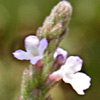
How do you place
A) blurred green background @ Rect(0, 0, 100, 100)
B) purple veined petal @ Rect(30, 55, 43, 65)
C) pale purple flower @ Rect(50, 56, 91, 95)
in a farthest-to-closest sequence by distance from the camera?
blurred green background @ Rect(0, 0, 100, 100) < pale purple flower @ Rect(50, 56, 91, 95) < purple veined petal @ Rect(30, 55, 43, 65)

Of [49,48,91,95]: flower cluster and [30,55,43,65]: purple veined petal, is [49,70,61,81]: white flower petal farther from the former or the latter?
[30,55,43,65]: purple veined petal

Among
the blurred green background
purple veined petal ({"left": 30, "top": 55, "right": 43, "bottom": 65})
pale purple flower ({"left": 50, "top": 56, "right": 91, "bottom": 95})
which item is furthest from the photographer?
the blurred green background

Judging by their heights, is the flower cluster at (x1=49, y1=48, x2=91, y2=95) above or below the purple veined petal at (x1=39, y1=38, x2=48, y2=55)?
below

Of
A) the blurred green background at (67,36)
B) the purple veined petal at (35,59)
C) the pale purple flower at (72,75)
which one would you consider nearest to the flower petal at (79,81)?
the pale purple flower at (72,75)

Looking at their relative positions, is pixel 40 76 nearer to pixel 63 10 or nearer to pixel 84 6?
pixel 63 10

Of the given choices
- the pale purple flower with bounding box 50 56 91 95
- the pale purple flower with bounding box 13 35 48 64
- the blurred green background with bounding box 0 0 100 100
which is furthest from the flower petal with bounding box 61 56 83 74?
the blurred green background with bounding box 0 0 100 100

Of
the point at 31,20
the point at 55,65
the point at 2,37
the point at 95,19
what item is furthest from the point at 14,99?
the point at 55,65

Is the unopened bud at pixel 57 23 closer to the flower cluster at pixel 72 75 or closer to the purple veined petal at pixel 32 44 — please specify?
the purple veined petal at pixel 32 44
